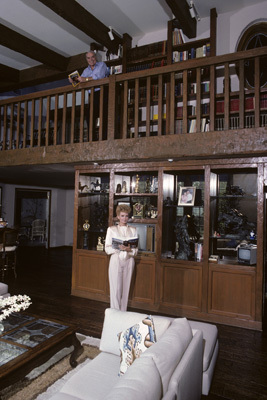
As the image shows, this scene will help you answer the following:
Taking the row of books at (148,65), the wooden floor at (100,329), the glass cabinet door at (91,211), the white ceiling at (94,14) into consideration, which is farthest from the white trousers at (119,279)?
the white ceiling at (94,14)

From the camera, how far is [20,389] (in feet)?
8.32

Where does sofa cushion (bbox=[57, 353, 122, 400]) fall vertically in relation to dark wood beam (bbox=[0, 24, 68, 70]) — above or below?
below

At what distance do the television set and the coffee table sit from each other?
2.65 meters

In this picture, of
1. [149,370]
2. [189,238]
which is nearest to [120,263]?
[189,238]

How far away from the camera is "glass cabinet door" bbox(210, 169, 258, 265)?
450 centimetres

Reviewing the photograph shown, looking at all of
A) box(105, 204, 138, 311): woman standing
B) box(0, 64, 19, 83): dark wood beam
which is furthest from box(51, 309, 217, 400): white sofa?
box(0, 64, 19, 83): dark wood beam

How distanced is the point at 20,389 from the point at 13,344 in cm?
39

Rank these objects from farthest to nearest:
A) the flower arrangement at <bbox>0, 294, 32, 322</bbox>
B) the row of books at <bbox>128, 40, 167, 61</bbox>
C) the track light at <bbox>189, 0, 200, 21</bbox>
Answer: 1. the row of books at <bbox>128, 40, 167, 61</bbox>
2. the track light at <bbox>189, 0, 200, 21</bbox>
3. the flower arrangement at <bbox>0, 294, 32, 322</bbox>

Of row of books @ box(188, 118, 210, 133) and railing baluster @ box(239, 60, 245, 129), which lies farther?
row of books @ box(188, 118, 210, 133)

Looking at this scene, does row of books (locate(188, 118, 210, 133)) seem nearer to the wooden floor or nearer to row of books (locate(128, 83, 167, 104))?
row of books (locate(128, 83, 167, 104))

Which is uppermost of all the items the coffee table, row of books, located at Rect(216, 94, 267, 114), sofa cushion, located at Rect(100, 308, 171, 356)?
row of books, located at Rect(216, 94, 267, 114)

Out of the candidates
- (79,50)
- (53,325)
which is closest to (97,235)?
(53,325)

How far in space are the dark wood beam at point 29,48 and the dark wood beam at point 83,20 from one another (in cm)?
147

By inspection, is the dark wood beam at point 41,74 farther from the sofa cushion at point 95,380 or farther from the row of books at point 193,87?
the sofa cushion at point 95,380
